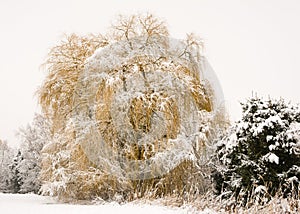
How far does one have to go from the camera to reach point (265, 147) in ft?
31.6

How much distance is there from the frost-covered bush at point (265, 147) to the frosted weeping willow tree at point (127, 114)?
1117 millimetres

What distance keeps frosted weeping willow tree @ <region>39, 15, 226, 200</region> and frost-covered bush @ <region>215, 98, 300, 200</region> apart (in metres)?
1.12

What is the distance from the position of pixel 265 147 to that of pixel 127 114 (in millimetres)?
3791

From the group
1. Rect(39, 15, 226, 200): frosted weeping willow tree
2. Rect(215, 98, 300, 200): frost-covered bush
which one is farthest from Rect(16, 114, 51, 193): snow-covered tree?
Rect(215, 98, 300, 200): frost-covered bush

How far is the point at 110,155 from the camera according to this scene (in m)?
9.79

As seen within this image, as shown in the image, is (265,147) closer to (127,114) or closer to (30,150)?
(127,114)

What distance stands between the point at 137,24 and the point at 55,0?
47.9 feet

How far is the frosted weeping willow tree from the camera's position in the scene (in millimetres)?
9781

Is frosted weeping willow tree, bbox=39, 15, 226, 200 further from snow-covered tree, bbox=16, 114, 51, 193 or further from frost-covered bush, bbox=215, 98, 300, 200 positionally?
snow-covered tree, bbox=16, 114, 51, 193

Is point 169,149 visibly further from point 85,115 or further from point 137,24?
point 137,24

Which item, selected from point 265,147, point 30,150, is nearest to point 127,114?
point 265,147

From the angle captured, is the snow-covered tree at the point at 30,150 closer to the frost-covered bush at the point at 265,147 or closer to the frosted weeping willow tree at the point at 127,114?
the frosted weeping willow tree at the point at 127,114

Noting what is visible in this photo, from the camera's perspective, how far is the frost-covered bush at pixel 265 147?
9367 millimetres

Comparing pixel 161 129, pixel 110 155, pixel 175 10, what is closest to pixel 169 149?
pixel 161 129
